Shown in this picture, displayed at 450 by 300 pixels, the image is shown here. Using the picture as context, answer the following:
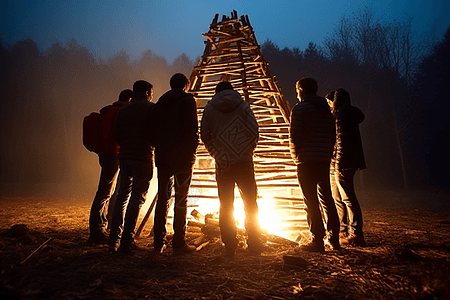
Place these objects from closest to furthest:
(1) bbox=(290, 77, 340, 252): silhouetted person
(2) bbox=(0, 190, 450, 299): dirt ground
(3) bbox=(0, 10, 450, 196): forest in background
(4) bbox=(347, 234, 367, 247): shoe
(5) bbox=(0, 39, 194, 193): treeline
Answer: (2) bbox=(0, 190, 450, 299): dirt ground < (1) bbox=(290, 77, 340, 252): silhouetted person < (4) bbox=(347, 234, 367, 247): shoe < (3) bbox=(0, 10, 450, 196): forest in background < (5) bbox=(0, 39, 194, 193): treeline

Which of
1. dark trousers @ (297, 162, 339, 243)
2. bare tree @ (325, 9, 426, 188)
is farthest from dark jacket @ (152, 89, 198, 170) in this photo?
bare tree @ (325, 9, 426, 188)

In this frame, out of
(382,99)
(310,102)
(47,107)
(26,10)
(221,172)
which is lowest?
(221,172)

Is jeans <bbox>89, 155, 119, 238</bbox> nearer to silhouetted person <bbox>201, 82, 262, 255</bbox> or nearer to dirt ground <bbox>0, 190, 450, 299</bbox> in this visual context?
dirt ground <bbox>0, 190, 450, 299</bbox>

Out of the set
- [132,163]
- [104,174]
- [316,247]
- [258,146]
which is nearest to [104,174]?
[104,174]

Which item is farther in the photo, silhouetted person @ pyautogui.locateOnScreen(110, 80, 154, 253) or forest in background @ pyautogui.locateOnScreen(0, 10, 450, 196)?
forest in background @ pyautogui.locateOnScreen(0, 10, 450, 196)

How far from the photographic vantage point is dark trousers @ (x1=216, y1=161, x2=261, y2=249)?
3.19 meters

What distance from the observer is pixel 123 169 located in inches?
134

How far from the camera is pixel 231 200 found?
325 cm

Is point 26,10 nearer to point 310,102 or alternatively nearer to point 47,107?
point 47,107

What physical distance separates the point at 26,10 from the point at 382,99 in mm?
127469

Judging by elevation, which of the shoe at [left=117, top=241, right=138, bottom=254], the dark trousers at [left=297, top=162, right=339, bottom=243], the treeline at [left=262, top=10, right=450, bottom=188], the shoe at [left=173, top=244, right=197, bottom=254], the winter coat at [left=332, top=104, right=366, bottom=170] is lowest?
the shoe at [left=173, top=244, right=197, bottom=254]

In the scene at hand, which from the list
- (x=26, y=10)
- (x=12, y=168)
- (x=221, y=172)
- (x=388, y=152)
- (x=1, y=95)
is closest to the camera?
(x=221, y=172)

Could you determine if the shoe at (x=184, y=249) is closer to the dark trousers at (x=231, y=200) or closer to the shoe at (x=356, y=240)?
the dark trousers at (x=231, y=200)

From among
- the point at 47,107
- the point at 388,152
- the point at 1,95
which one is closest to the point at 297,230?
the point at 388,152
